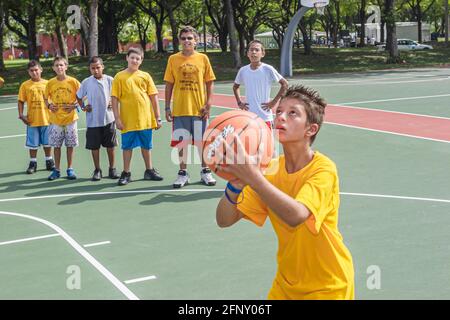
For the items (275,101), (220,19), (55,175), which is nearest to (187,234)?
(275,101)

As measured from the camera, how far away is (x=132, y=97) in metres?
9.46

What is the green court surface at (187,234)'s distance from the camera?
17.7 ft

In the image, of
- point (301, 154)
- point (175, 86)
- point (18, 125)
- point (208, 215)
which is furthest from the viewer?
point (18, 125)

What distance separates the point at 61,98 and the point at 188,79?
7.42 feet

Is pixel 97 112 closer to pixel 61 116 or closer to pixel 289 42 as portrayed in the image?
pixel 61 116

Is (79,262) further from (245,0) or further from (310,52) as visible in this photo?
(245,0)

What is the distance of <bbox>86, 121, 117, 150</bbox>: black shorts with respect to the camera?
10000 millimetres

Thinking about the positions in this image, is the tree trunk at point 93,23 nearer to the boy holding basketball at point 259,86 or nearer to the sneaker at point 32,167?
the sneaker at point 32,167

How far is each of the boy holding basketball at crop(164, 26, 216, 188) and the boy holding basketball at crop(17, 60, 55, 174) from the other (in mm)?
2576

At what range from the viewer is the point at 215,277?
5562 mm

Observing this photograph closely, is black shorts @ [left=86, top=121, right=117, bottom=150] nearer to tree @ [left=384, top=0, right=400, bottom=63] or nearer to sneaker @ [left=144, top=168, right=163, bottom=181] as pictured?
A: sneaker @ [left=144, top=168, right=163, bottom=181]

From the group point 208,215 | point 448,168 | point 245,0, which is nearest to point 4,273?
point 208,215

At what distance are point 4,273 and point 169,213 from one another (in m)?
2.41
